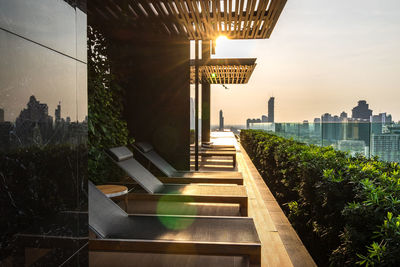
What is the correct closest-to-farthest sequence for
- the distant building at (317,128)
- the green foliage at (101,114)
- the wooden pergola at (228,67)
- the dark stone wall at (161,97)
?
the green foliage at (101,114) → the dark stone wall at (161,97) → the wooden pergola at (228,67) → the distant building at (317,128)

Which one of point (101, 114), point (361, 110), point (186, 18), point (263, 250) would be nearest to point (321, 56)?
point (186, 18)

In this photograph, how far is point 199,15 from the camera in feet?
13.0

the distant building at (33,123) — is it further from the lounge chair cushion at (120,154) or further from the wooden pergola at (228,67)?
the wooden pergola at (228,67)

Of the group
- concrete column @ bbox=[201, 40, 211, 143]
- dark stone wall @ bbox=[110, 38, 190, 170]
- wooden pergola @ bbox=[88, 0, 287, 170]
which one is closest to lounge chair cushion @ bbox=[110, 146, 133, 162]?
dark stone wall @ bbox=[110, 38, 190, 170]

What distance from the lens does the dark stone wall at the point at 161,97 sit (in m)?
5.43

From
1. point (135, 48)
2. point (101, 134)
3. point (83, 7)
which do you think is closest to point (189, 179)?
point (101, 134)

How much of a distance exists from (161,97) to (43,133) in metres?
4.15

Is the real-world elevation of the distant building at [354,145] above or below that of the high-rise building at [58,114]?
below

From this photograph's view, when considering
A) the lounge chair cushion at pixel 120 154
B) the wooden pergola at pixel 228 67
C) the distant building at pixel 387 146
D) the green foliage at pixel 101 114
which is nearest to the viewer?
the lounge chair cushion at pixel 120 154

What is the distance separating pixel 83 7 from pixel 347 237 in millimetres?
2243

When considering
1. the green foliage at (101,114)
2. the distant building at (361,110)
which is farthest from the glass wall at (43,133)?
the distant building at (361,110)

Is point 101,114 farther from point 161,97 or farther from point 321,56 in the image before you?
point 321,56

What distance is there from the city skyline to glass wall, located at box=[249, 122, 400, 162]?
1.12 metres

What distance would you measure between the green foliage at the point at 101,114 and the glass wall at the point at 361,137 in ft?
11.1
